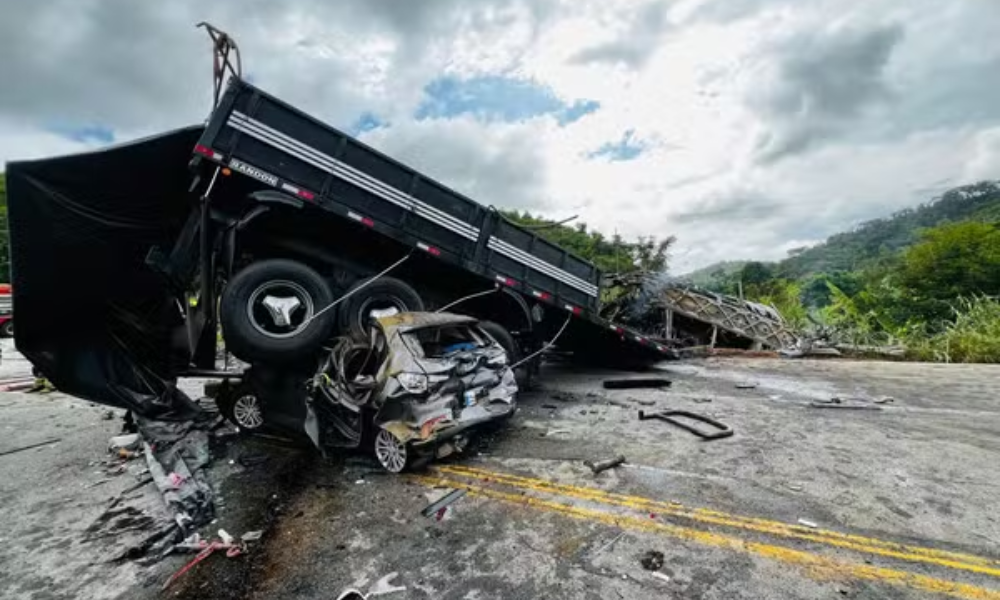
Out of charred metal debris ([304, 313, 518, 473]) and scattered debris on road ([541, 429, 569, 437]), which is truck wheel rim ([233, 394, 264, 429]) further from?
scattered debris on road ([541, 429, 569, 437])

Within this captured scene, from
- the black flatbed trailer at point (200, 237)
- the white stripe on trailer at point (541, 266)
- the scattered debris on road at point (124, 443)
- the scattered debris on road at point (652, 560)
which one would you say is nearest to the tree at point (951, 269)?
the white stripe on trailer at point (541, 266)

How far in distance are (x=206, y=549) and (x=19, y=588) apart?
3.24 feet

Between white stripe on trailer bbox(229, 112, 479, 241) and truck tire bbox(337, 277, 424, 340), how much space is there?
104cm

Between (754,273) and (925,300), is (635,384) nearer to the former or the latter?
(925,300)

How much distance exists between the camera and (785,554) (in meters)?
2.73

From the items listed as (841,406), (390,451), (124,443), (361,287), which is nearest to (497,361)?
(390,451)

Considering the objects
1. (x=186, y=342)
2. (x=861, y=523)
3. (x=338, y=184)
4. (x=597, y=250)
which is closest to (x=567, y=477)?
(x=861, y=523)

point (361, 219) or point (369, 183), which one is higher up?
point (369, 183)

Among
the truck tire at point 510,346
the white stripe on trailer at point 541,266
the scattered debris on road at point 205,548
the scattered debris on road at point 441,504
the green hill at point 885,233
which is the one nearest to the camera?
the scattered debris on road at point 205,548

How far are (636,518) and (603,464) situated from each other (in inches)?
34.4

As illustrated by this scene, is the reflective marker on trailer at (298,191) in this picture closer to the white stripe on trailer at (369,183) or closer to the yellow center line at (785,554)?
the white stripe on trailer at (369,183)

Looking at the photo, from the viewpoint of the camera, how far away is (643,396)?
7.25 meters

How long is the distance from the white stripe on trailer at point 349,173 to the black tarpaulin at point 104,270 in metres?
0.65

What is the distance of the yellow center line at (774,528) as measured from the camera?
2623mm
